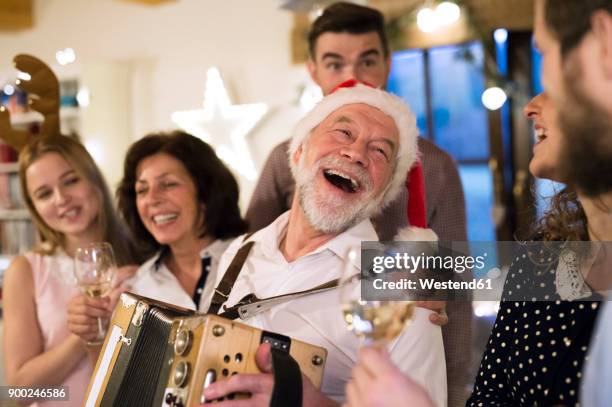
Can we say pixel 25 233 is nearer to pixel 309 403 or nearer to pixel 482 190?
pixel 482 190

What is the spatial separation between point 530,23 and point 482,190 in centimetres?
116

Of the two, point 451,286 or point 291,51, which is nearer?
point 451,286

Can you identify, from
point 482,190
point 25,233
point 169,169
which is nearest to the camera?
point 169,169

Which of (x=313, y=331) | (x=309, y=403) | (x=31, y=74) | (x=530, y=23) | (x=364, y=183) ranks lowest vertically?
(x=309, y=403)

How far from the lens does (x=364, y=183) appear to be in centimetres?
165

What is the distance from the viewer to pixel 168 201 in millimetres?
2182

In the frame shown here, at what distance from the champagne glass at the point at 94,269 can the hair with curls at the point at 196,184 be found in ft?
1.27

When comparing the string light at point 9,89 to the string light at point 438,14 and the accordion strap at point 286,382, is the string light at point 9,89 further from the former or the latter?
the accordion strap at point 286,382

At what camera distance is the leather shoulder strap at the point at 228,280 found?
67.4 inches

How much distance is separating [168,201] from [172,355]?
3.28ft

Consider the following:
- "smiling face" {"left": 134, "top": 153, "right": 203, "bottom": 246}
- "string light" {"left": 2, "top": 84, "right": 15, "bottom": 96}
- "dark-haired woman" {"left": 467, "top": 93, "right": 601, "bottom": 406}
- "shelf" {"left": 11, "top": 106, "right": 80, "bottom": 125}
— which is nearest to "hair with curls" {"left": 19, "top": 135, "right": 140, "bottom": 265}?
"smiling face" {"left": 134, "top": 153, "right": 203, "bottom": 246}

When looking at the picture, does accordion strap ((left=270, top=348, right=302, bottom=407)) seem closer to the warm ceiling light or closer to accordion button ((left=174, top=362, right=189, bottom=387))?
accordion button ((left=174, top=362, right=189, bottom=387))

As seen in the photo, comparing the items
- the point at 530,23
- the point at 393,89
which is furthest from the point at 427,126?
the point at 530,23

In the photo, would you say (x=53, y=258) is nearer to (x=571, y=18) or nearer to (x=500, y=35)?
(x=571, y=18)
